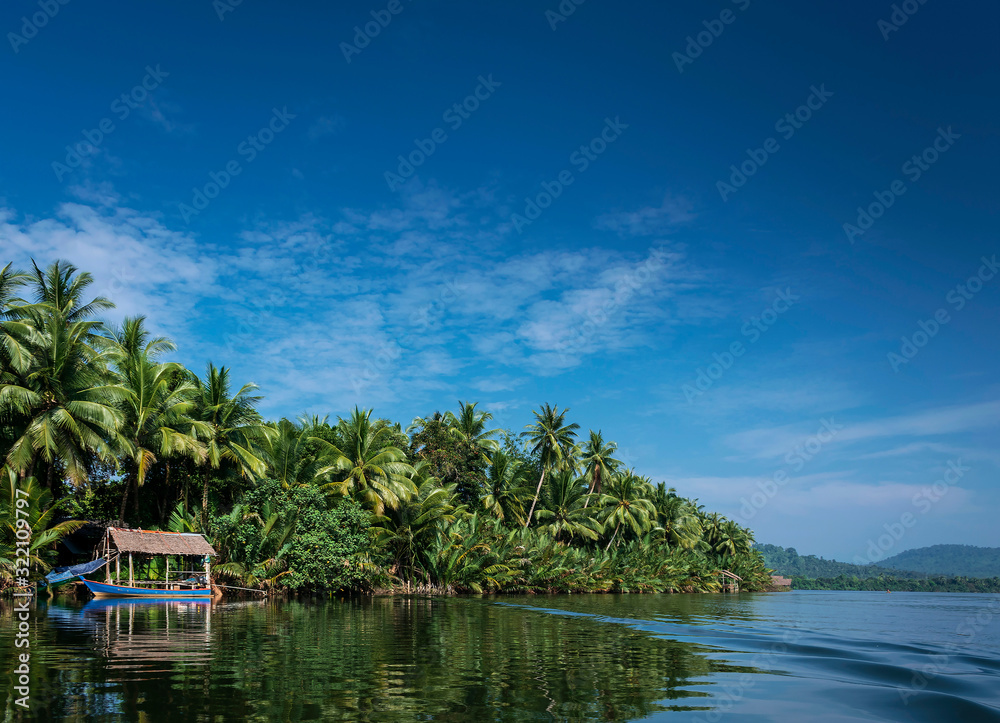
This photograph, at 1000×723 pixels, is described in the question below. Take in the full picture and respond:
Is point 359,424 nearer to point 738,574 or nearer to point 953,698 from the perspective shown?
point 953,698

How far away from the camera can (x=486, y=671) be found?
9.44 metres

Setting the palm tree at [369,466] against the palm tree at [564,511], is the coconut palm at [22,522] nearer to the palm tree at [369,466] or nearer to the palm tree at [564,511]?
the palm tree at [369,466]

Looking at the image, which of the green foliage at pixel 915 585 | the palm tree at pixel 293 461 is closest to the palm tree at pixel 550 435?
the palm tree at pixel 293 461

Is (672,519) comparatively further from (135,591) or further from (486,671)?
(486,671)

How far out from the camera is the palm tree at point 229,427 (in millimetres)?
30688

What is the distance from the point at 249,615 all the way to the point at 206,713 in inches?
548

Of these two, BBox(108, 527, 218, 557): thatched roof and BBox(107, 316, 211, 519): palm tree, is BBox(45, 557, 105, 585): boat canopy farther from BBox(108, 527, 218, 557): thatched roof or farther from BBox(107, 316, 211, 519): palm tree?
BBox(107, 316, 211, 519): palm tree

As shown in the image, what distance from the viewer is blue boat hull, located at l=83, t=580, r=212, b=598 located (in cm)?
2288

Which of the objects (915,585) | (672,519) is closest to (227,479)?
(672,519)

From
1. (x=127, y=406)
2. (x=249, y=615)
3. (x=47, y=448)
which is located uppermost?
(x=127, y=406)

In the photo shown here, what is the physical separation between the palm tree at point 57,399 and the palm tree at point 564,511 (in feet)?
101

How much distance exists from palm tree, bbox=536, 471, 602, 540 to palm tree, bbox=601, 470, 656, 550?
111 inches

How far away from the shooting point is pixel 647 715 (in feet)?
22.2

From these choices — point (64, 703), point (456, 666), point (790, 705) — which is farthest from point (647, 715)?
point (64, 703)
